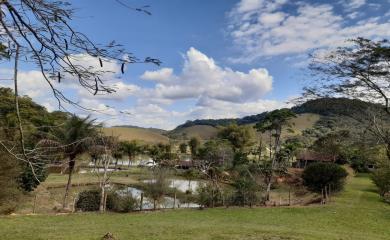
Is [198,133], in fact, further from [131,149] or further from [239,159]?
[239,159]

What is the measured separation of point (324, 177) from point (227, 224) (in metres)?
12.7

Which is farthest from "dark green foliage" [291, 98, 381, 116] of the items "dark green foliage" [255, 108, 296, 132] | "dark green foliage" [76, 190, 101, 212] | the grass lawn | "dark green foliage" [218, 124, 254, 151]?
"dark green foliage" [218, 124, 254, 151]

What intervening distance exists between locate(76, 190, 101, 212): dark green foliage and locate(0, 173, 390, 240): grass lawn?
361 centimetres

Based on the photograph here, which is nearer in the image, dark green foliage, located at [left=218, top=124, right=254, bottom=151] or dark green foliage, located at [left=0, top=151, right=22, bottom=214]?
dark green foliage, located at [left=0, top=151, right=22, bottom=214]

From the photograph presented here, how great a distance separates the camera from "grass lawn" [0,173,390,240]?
12.6 meters

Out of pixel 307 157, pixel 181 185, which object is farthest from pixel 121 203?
pixel 307 157

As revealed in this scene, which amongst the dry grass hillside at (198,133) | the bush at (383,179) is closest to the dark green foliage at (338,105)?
the bush at (383,179)

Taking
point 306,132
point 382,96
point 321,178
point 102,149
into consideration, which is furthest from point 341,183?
point 306,132

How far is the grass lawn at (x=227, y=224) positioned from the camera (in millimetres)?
12615

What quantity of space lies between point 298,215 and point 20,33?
18.0 m

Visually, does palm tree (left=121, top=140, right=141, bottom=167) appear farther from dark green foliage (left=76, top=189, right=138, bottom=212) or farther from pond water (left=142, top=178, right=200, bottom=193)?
dark green foliage (left=76, top=189, right=138, bottom=212)

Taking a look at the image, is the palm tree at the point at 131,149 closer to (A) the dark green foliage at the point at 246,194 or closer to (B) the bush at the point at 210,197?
→ (B) the bush at the point at 210,197

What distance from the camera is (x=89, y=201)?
22.8 metres

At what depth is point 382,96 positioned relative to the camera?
15.2 meters
